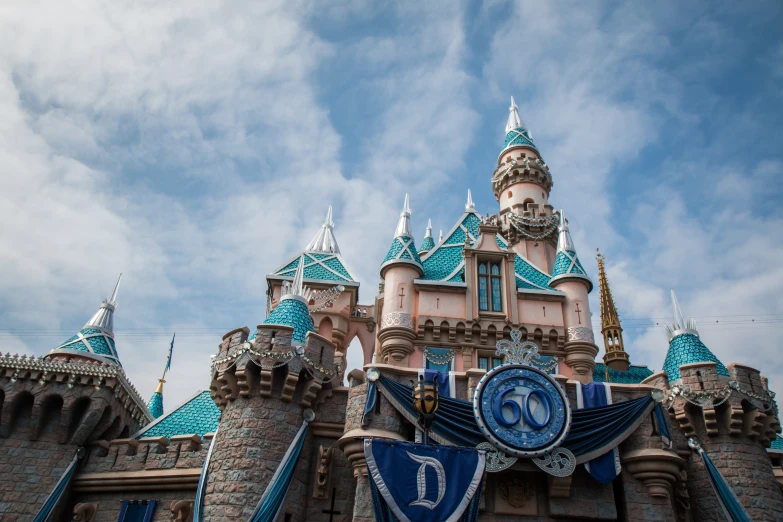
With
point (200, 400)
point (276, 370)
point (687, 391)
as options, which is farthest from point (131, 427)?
point (687, 391)

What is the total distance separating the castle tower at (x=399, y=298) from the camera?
2028 cm

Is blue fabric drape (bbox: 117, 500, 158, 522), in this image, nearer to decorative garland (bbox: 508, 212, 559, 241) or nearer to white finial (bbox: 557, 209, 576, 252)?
white finial (bbox: 557, 209, 576, 252)

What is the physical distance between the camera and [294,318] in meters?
17.2

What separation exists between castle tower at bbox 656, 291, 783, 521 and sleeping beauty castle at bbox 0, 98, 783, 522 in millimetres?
44

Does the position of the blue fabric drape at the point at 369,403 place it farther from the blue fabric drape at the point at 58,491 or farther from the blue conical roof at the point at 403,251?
the blue fabric drape at the point at 58,491

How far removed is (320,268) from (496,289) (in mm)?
8127

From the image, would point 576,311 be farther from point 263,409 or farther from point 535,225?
point 263,409

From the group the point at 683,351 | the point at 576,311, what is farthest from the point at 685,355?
the point at 576,311

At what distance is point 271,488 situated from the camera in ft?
45.3

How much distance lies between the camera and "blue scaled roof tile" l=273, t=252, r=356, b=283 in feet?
84.2

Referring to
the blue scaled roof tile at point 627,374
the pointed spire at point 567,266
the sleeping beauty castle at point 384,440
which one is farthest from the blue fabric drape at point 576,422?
the blue scaled roof tile at point 627,374

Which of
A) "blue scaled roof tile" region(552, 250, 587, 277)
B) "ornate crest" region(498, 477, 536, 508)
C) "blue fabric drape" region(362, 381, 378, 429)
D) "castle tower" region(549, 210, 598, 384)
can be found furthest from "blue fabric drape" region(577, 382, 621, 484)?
"blue scaled roof tile" region(552, 250, 587, 277)

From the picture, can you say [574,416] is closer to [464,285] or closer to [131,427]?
[464,285]

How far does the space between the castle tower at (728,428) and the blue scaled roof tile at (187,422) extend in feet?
43.5
